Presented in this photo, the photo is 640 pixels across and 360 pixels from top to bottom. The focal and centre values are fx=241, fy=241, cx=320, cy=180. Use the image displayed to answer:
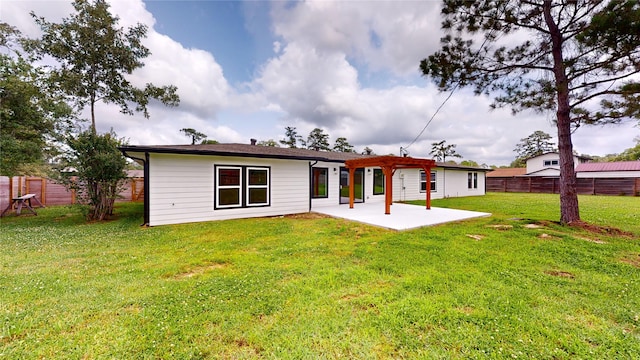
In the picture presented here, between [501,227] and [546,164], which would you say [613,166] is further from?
[501,227]

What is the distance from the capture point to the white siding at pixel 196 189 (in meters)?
6.60

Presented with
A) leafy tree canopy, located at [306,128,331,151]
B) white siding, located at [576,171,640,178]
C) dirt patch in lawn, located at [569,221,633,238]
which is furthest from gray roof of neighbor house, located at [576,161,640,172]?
leafy tree canopy, located at [306,128,331,151]

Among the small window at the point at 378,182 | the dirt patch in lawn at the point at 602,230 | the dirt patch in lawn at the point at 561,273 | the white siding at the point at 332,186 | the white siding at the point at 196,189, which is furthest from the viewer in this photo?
the small window at the point at 378,182

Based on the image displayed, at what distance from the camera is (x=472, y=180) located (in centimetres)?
1730

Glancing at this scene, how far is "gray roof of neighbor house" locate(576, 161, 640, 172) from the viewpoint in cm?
2049

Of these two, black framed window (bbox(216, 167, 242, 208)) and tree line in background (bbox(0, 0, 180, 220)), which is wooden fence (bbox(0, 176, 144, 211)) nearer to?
tree line in background (bbox(0, 0, 180, 220))

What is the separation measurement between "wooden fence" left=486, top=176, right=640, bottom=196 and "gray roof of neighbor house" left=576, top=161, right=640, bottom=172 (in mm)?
6619

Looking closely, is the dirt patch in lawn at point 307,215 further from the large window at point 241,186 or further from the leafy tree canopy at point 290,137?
the leafy tree canopy at point 290,137

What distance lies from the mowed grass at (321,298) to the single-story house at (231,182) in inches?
79.4

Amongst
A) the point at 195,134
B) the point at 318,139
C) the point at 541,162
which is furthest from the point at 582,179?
the point at 195,134

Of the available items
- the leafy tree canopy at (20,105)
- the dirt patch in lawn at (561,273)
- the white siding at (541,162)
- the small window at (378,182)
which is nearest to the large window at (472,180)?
the small window at (378,182)

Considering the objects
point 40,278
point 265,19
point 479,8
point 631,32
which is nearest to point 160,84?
point 265,19

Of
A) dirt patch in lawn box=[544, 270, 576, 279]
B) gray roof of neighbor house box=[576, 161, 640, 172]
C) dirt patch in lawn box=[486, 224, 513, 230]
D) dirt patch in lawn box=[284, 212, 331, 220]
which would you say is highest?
gray roof of neighbor house box=[576, 161, 640, 172]

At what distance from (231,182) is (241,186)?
335 mm
